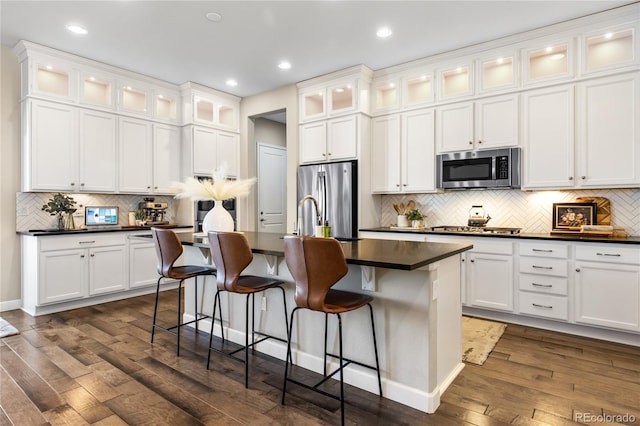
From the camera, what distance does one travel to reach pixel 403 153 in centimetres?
467

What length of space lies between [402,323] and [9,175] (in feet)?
15.1

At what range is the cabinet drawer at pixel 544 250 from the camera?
3364 millimetres

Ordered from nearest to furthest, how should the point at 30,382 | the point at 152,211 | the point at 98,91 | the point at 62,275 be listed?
the point at 30,382, the point at 62,275, the point at 98,91, the point at 152,211

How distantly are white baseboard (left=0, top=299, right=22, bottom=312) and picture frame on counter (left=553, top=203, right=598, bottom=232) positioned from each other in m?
6.01

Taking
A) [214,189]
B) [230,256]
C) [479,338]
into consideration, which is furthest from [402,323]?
[214,189]

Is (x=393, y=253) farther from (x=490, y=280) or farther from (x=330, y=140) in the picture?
(x=330, y=140)

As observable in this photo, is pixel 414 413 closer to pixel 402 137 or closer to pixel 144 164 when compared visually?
pixel 402 137

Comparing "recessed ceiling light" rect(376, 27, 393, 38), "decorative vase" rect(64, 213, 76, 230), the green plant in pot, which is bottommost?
"decorative vase" rect(64, 213, 76, 230)

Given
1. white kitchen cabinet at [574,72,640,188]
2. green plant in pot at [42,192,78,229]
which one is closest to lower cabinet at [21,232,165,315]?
green plant in pot at [42,192,78,229]

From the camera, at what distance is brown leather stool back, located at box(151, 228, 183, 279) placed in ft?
9.70

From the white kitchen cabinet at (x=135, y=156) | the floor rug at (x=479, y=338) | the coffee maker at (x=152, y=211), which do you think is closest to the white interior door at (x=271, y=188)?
the coffee maker at (x=152, y=211)

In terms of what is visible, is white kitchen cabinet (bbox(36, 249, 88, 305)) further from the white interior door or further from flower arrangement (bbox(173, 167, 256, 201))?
the white interior door

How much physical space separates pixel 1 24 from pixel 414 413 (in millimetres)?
5040

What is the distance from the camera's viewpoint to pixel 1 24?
3.63 meters
